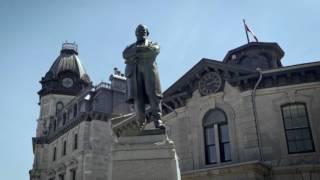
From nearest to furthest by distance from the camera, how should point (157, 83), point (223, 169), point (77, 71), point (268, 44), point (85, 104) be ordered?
1. point (157, 83)
2. point (223, 169)
3. point (268, 44)
4. point (85, 104)
5. point (77, 71)

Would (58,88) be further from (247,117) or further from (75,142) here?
(247,117)

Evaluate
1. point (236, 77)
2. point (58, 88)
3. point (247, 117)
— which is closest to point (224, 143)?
point (247, 117)

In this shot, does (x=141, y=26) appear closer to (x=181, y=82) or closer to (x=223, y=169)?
(x=223, y=169)

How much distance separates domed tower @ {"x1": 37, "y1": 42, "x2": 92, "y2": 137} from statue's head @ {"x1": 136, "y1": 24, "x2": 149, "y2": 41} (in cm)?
3651

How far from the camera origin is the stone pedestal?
7809 mm

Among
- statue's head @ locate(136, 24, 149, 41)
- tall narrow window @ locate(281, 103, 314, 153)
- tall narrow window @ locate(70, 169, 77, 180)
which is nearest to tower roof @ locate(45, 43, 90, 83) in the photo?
tall narrow window @ locate(70, 169, 77, 180)

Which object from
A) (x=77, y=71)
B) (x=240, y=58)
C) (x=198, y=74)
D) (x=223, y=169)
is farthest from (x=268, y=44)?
(x=77, y=71)

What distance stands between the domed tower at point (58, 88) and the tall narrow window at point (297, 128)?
29080 millimetres

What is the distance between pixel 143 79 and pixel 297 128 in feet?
43.2

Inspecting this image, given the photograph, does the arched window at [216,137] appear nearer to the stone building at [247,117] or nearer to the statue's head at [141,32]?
the stone building at [247,117]

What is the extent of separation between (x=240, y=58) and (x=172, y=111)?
6628 mm

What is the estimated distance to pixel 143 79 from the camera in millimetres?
8883

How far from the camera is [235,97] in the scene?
69.7 feet

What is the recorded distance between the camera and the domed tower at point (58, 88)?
4509 cm
